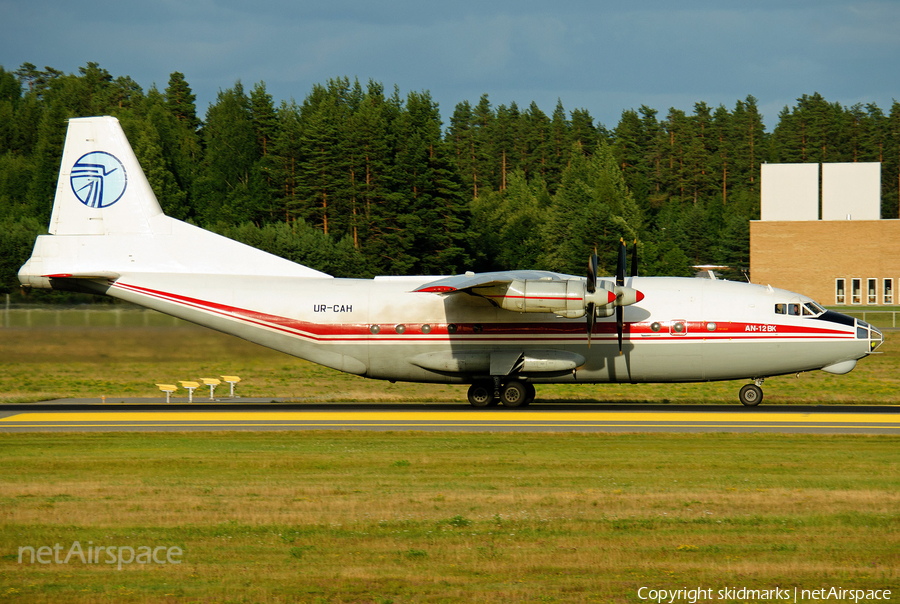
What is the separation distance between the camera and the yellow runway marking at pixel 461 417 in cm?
2381

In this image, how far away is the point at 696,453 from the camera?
61.8 feet

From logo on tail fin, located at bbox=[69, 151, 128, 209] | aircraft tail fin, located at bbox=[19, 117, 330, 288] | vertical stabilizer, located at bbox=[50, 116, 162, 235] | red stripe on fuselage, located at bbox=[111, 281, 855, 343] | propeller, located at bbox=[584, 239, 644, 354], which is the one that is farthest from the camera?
logo on tail fin, located at bbox=[69, 151, 128, 209]

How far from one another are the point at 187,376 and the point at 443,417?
50.5ft

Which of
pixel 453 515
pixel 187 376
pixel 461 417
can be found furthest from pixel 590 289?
pixel 187 376

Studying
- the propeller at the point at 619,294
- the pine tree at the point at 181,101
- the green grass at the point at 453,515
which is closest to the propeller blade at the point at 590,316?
the propeller at the point at 619,294

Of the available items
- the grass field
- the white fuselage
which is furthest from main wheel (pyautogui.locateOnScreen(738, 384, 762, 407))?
the grass field

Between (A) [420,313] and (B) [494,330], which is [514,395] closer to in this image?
(B) [494,330]

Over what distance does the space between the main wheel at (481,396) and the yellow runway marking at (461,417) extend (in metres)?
1.46

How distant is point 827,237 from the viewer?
8369cm

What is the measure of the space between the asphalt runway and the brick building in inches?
2388

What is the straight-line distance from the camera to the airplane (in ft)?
87.4

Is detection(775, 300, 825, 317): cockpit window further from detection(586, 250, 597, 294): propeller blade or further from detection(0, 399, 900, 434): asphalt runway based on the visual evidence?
detection(586, 250, 597, 294): propeller blade

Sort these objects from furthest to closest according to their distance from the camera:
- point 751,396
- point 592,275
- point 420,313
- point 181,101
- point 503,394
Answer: point 181,101, point 751,396, point 503,394, point 420,313, point 592,275

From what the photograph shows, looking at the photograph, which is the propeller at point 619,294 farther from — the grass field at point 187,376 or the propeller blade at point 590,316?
the grass field at point 187,376
